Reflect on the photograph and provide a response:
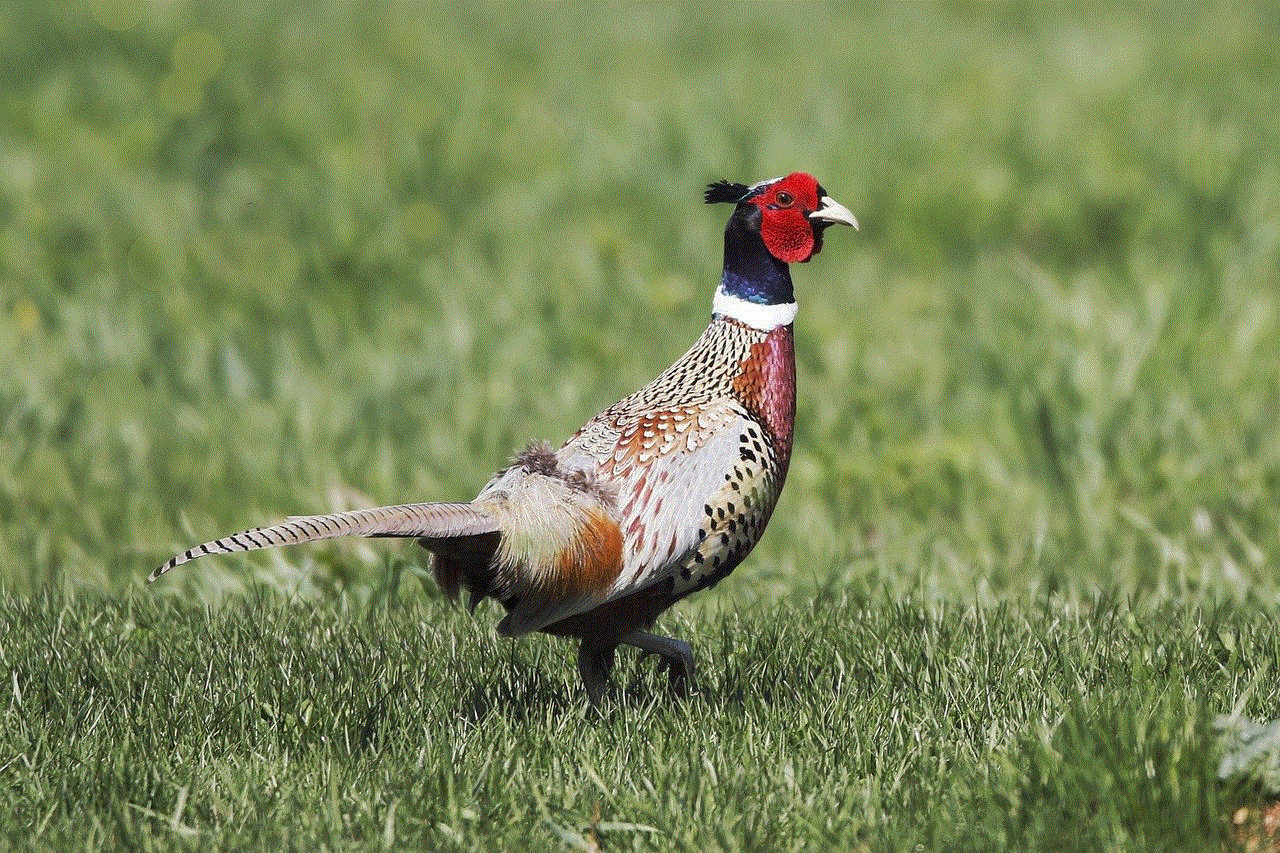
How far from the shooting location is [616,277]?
8.51 meters

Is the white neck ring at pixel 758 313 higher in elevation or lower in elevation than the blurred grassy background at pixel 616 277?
lower

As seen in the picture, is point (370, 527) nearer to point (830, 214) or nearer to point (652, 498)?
point (652, 498)

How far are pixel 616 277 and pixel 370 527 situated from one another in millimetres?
5214

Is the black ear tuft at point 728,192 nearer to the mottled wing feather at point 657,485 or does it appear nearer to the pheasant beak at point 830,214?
the pheasant beak at point 830,214

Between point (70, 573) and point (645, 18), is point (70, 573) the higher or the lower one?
the lower one

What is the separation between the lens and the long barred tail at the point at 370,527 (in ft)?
11.0

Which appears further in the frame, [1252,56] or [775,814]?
[1252,56]

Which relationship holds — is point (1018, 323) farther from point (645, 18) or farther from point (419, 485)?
point (645, 18)

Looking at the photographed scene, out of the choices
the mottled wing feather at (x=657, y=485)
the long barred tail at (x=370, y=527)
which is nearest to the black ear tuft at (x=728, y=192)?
the mottled wing feather at (x=657, y=485)

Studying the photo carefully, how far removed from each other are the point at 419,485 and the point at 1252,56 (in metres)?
8.33

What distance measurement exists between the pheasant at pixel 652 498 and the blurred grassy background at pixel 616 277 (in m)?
1.17

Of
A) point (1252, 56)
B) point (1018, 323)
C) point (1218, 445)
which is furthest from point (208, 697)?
point (1252, 56)

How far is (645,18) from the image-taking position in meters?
13.5

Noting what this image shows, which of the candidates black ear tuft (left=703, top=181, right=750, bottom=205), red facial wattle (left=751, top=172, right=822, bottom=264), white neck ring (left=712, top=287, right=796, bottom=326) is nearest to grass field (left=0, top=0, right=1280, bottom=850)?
white neck ring (left=712, top=287, right=796, bottom=326)
